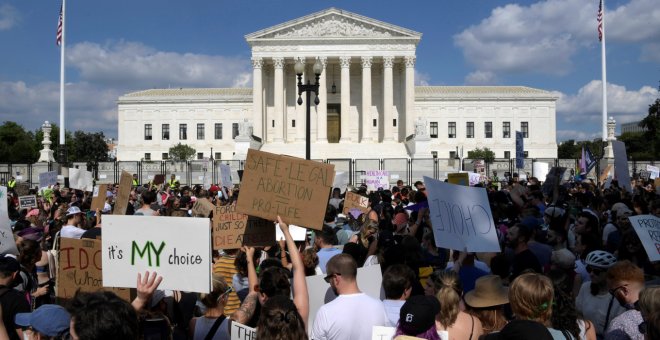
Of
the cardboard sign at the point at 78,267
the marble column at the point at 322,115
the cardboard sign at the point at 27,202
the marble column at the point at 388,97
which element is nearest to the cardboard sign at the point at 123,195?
the cardboard sign at the point at 78,267

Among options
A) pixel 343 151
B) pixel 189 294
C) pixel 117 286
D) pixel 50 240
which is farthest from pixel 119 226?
pixel 343 151

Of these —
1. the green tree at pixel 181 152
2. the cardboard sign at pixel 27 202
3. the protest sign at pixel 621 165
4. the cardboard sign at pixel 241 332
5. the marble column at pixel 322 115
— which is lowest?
the cardboard sign at pixel 241 332

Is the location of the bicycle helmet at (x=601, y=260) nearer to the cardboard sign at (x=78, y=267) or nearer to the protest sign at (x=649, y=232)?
the protest sign at (x=649, y=232)

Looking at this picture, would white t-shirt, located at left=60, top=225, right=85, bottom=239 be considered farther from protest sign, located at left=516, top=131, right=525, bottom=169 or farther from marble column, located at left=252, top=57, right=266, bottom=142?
marble column, located at left=252, top=57, right=266, bottom=142

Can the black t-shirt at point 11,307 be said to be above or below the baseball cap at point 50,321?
below

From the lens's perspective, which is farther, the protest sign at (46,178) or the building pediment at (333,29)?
the building pediment at (333,29)

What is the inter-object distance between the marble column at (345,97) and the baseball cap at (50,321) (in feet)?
193

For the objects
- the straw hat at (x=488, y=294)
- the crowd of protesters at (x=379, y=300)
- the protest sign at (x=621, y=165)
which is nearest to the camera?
the crowd of protesters at (x=379, y=300)

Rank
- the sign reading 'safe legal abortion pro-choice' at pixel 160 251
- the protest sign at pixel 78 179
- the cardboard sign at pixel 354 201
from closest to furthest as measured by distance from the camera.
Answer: the sign reading 'safe legal abortion pro-choice' at pixel 160 251 → the cardboard sign at pixel 354 201 → the protest sign at pixel 78 179

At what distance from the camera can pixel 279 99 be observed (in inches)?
2506

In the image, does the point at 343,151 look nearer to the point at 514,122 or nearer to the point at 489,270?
the point at 514,122

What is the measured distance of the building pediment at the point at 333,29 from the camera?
207 feet

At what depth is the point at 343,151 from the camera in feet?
198

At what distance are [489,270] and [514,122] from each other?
241 ft
